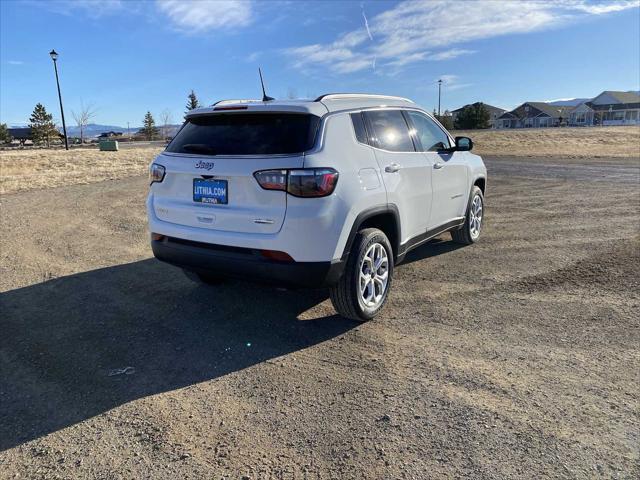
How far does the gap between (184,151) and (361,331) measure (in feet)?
6.92

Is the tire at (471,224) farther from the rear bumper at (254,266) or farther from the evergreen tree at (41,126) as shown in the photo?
the evergreen tree at (41,126)

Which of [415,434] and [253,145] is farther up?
[253,145]

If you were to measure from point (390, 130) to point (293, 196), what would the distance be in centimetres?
159

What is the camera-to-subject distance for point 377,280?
13.5 feet

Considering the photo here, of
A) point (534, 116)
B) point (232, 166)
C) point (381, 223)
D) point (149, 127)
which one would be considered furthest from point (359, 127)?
point (534, 116)

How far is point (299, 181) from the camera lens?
330cm

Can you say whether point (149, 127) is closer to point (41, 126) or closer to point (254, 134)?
point (41, 126)

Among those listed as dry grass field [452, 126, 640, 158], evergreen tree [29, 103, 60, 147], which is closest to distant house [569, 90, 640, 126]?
dry grass field [452, 126, 640, 158]

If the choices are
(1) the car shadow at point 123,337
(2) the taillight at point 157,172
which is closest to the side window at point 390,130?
(1) the car shadow at point 123,337

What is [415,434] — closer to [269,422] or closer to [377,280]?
[269,422]

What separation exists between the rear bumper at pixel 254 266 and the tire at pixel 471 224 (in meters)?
3.27

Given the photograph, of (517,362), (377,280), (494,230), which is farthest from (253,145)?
(494,230)

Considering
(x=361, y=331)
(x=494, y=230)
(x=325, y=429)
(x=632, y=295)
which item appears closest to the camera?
(x=325, y=429)

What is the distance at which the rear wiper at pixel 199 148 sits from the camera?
3691 mm
